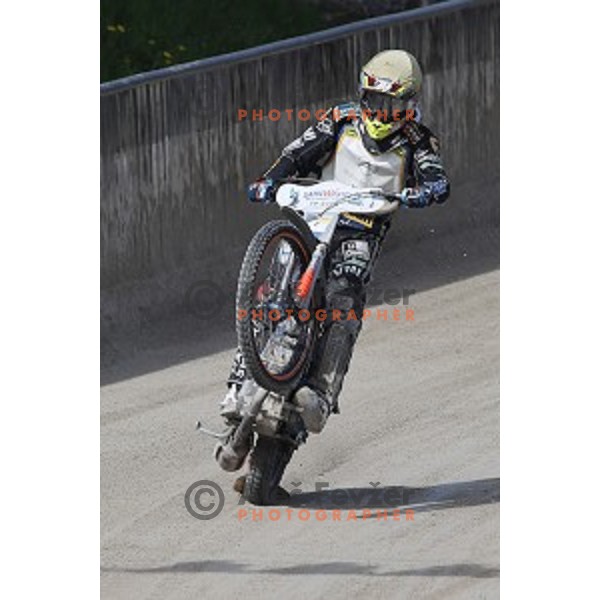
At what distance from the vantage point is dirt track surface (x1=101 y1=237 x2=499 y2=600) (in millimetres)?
18391

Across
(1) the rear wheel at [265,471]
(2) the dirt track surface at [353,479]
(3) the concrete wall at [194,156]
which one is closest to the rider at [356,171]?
(1) the rear wheel at [265,471]

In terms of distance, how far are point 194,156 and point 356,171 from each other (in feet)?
11.1

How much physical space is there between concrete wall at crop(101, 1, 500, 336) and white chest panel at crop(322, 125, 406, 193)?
3.04 meters

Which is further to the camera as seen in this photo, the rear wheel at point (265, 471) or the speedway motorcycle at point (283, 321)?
the rear wheel at point (265, 471)

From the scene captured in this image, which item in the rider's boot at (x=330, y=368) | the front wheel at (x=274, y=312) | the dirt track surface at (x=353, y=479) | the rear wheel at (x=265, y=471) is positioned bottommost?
the dirt track surface at (x=353, y=479)

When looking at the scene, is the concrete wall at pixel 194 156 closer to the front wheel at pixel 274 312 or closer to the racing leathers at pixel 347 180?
the racing leathers at pixel 347 180

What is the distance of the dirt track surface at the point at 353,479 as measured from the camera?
60.3 feet

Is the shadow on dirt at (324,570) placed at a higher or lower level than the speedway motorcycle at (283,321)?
lower

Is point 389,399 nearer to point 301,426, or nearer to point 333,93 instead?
point 301,426

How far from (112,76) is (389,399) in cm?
507

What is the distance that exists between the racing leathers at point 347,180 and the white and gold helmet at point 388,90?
0.25 feet

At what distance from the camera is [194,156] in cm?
2242

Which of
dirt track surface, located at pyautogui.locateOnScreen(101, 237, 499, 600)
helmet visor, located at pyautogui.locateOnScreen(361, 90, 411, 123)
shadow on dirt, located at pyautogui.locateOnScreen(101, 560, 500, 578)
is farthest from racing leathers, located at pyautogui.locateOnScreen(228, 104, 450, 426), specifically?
shadow on dirt, located at pyautogui.locateOnScreen(101, 560, 500, 578)

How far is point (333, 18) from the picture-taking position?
83.1ft
